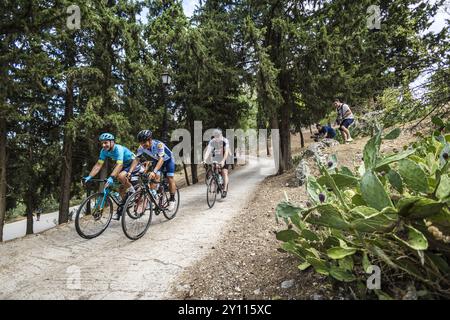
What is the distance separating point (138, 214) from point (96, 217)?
2.86 feet

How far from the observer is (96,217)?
5.77 metres

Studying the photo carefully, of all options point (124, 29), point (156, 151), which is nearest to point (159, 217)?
point (156, 151)

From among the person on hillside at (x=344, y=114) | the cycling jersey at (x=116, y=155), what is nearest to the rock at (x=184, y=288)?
the cycling jersey at (x=116, y=155)

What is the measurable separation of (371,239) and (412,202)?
0.53m

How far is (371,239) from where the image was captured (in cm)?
211

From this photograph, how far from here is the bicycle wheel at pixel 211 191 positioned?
8.10 metres

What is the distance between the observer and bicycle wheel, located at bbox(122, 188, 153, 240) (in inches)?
218

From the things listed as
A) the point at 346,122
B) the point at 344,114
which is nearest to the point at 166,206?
the point at 344,114

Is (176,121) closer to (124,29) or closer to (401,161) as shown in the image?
(124,29)

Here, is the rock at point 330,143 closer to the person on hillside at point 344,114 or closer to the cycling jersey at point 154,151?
the person on hillside at point 344,114

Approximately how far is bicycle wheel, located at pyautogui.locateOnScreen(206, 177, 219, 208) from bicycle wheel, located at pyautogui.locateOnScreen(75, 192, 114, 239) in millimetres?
2901

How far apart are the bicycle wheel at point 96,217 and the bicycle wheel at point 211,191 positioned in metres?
2.90

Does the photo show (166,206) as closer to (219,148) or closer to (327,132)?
(219,148)
